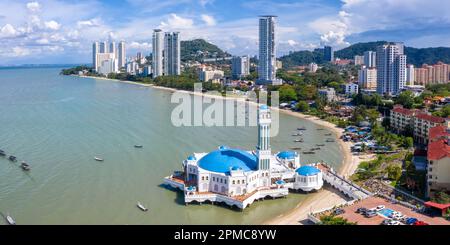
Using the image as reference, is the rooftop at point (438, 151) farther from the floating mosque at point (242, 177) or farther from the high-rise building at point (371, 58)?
the high-rise building at point (371, 58)

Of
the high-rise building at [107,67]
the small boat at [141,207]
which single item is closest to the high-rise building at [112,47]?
the high-rise building at [107,67]

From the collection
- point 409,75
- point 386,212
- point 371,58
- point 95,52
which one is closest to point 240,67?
point 371,58

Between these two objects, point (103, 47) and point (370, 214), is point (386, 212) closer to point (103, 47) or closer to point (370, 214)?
point (370, 214)

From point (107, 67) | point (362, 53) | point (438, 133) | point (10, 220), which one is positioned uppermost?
point (362, 53)

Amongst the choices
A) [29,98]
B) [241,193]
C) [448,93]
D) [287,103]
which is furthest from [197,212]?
[29,98]

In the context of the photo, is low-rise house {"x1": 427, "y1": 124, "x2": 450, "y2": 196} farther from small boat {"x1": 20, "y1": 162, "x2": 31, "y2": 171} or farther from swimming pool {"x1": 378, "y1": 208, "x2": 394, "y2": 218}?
small boat {"x1": 20, "y1": 162, "x2": 31, "y2": 171}

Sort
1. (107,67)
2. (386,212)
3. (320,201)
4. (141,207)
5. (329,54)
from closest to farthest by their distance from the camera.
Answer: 1. (386,212)
2. (141,207)
3. (320,201)
4. (107,67)
5. (329,54)
